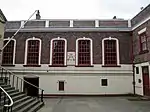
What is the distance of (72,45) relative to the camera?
16.6m

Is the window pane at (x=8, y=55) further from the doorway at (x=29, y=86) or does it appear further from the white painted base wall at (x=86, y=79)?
the doorway at (x=29, y=86)

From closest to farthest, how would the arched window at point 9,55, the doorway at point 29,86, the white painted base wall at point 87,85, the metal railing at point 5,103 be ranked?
1. the metal railing at point 5,103
2. the white painted base wall at point 87,85
3. the doorway at point 29,86
4. the arched window at point 9,55

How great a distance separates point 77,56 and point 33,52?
4163mm

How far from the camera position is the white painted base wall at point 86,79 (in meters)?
15.9

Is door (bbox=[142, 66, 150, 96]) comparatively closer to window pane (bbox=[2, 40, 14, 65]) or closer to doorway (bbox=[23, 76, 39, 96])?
doorway (bbox=[23, 76, 39, 96])

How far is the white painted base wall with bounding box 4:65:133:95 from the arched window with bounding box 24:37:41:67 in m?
0.70

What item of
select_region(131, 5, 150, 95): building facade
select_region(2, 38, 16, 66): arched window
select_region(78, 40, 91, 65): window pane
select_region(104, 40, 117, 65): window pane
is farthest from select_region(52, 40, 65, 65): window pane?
select_region(131, 5, 150, 95): building facade

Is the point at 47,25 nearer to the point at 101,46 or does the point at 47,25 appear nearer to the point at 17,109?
the point at 101,46

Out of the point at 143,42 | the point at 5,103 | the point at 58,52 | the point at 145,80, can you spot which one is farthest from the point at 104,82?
the point at 5,103

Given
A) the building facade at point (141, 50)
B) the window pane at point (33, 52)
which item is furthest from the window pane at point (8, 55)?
the building facade at point (141, 50)

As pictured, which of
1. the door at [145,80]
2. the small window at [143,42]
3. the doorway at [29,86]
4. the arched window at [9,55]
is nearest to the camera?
the door at [145,80]

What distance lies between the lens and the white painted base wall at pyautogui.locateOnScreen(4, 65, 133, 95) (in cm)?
1588

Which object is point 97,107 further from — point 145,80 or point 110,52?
point 110,52

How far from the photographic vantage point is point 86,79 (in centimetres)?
1603
